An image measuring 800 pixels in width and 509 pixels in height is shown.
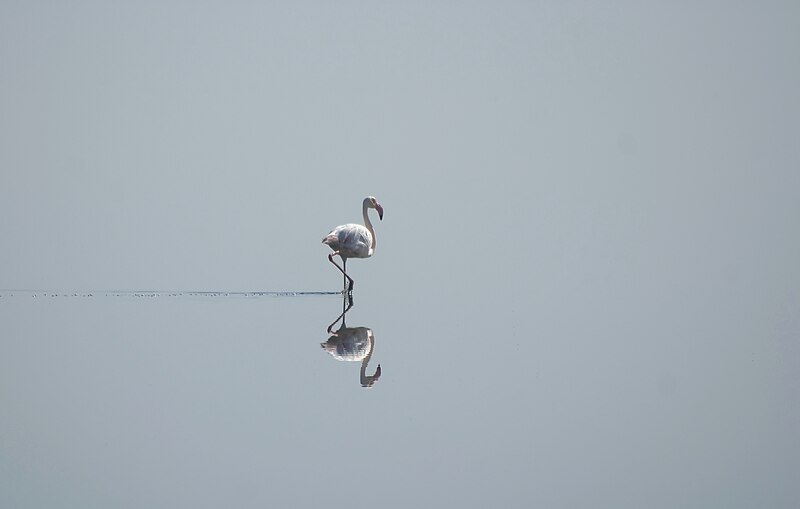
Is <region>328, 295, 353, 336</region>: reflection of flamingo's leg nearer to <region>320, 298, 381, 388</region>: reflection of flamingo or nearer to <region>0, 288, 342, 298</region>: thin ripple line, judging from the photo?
<region>320, 298, 381, 388</region>: reflection of flamingo

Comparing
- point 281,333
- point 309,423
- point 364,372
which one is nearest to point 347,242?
point 281,333

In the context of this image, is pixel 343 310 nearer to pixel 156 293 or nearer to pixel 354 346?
pixel 156 293

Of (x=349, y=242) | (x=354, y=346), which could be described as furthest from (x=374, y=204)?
(x=354, y=346)

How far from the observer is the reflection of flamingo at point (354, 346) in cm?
1214

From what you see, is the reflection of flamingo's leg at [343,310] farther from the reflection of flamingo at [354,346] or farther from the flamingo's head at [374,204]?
the flamingo's head at [374,204]

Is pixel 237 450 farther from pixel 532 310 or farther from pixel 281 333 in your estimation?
pixel 532 310

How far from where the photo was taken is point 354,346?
46.2 ft

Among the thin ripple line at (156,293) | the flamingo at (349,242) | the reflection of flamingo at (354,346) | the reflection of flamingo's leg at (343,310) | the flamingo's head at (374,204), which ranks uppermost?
the flamingo's head at (374,204)

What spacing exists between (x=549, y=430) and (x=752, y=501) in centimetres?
205

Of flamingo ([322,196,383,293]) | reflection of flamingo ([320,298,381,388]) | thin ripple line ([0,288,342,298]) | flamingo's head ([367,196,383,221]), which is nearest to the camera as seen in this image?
reflection of flamingo ([320,298,381,388])

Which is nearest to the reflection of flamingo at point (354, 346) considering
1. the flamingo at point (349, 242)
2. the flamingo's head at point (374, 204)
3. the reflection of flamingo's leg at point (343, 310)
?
the reflection of flamingo's leg at point (343, 310)

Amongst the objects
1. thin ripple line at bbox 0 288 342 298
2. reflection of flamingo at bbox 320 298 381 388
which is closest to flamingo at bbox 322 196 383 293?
thin ripple line at bbox 0 288 342 298

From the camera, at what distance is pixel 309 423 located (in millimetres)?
9734

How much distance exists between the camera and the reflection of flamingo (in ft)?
39.8
